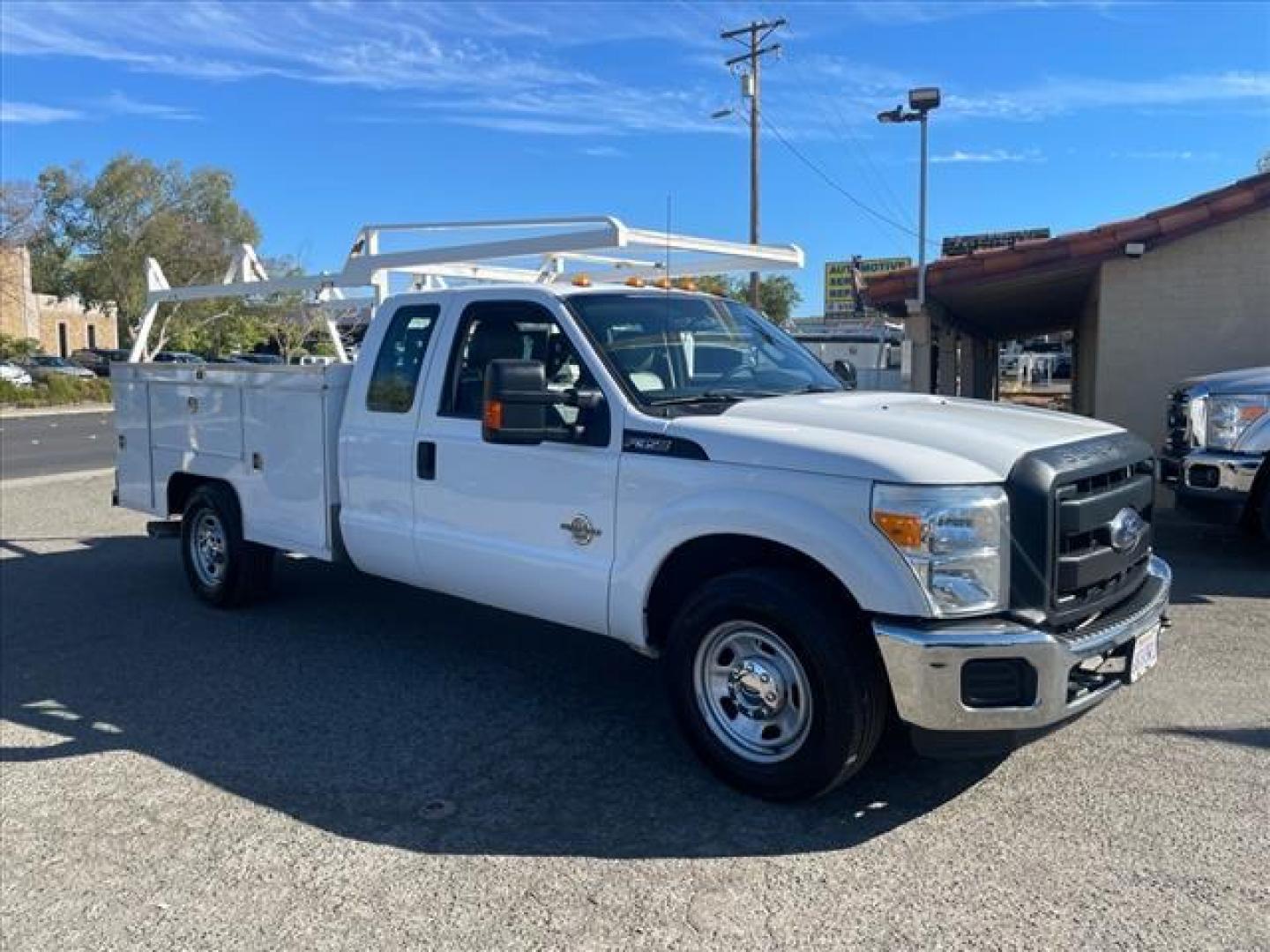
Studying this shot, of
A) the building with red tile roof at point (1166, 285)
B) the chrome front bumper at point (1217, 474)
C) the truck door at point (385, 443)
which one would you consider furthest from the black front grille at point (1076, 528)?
the building with red tile roof at point (1166, 285)

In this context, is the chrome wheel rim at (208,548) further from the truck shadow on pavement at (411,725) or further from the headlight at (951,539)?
the headlight at (951,539)

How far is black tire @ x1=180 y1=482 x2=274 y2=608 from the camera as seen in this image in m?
6.95

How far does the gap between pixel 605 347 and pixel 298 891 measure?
2.49 metres

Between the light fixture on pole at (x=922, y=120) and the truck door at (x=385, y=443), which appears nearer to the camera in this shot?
the truck door at (x=385, y=443)

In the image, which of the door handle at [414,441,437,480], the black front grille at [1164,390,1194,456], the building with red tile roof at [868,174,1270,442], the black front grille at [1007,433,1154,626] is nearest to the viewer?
the black front grille at [1007,433,1154,626]

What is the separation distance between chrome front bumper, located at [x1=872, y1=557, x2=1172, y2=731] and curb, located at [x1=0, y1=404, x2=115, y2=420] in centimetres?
3898

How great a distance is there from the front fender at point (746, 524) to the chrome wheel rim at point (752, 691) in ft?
1.23

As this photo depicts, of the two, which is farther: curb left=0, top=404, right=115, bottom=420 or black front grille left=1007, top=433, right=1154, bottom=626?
curb left=0, top=404, right=115, bottom=420

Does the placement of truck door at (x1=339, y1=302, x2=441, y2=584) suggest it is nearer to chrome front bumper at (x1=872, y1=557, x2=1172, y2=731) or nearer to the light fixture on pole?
chrome front bumper at (x1=872, y1=557, x2=1172, y2=731)

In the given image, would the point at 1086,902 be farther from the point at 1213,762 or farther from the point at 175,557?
the point at 175,557

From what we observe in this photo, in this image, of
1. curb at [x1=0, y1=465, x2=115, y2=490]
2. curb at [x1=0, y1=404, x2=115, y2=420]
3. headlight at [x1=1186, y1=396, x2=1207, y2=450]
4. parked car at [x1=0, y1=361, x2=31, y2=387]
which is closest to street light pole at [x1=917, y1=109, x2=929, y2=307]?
headlight at [x1=1186, y1=396, x2=1207, y2=450]

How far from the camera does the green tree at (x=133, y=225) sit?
188 feet

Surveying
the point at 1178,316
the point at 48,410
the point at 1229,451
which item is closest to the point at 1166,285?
the point at 1178,316

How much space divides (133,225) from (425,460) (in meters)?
61.9
